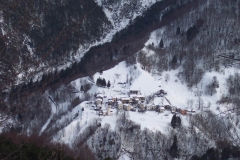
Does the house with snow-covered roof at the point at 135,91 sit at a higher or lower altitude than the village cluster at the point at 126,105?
higher

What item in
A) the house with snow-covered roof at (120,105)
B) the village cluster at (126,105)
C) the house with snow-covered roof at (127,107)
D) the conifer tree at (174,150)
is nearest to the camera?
the conifer tree at (174,150)

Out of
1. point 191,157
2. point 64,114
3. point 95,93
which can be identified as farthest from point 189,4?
point 191,157

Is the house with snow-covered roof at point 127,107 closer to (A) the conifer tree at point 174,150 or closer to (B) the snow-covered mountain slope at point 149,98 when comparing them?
(B) the snow-covered mountain slope at point 149,98

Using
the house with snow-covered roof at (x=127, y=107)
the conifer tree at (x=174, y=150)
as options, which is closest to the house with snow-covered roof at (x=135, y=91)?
the house with snow-covered roof at (x=127, y=107)

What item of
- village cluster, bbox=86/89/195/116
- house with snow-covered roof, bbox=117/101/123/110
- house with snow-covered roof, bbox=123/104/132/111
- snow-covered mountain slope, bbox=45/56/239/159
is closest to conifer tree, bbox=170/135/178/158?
snow-covered mountain slope, bbox=45/56/239/159

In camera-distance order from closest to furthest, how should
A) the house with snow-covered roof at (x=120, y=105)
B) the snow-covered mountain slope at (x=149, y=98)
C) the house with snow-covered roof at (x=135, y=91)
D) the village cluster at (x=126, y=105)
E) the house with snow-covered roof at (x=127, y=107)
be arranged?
the snow-covered mountain slope at (x=149, y=98)
the village cluster at (x=126, y=105)
the house with snow-covered roof at (x=127, y=107)
the house with snow-covered roof at (x=120, y=105)
the house with snow-covered roof at (x=135, y=91)

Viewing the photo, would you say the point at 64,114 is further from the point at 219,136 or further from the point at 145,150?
the point at 219,136
